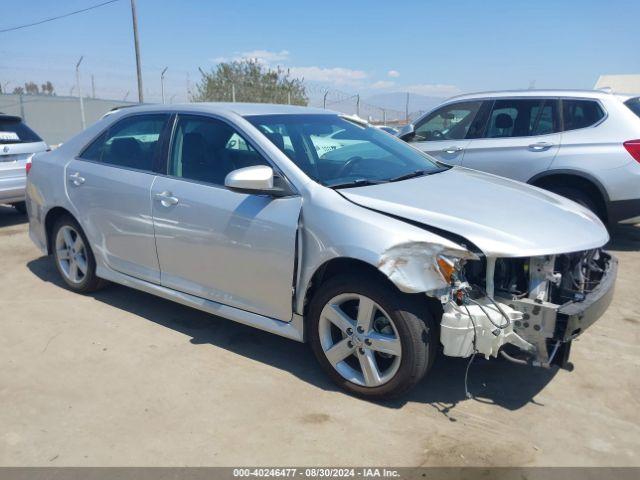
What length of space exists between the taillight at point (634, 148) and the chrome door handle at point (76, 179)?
17.9ft

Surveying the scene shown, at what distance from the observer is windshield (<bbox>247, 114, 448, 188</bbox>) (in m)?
3.61

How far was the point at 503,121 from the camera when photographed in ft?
21.9

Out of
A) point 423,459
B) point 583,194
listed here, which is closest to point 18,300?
point 423,459

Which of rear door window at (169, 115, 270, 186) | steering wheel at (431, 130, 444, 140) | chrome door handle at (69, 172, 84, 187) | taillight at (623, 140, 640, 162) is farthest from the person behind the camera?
steering wheel at (431, 130, 444, 140)

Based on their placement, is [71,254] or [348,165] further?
[71,254]

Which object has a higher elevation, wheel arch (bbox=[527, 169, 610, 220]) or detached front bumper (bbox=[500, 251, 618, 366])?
wheel arch (bbox=[527, 169, 610, 220])

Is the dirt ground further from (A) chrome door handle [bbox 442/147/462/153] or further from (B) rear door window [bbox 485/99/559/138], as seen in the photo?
(A) chrome door handle [bbox 442/147/462/153]

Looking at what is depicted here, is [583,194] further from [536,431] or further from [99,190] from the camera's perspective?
[99,190]

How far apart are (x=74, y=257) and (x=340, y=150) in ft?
8.76

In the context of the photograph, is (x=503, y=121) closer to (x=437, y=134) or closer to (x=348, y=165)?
(x=437, y=134)

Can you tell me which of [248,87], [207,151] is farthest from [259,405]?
[248,87]

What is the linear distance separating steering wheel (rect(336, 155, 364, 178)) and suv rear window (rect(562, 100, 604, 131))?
3.55m

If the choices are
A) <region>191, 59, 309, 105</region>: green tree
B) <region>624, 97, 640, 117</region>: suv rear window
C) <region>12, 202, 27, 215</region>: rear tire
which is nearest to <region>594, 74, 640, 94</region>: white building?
<region>191, 59, 309, 105</region>: green tree

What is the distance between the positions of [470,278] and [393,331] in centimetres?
53
